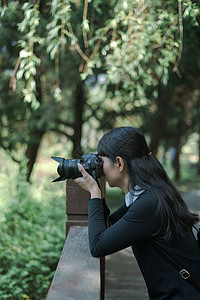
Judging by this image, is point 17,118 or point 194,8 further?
point 17,118

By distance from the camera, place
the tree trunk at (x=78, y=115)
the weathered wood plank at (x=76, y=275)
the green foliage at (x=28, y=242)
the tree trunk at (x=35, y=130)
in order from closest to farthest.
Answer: the weathered wood plank at (x=76, y=275)
the green foliage at (x=28, y=242)
the tree trunk at (x=35, y=130)
the tree trunk at (x=78, y=115)

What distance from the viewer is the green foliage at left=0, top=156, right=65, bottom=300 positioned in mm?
3260

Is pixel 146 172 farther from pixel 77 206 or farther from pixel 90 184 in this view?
pixel 77 206

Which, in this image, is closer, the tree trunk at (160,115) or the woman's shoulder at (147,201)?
the woman's shoulder at (147,201)

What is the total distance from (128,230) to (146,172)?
31 cm

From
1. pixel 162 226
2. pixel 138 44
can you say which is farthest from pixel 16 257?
pixel 138 44

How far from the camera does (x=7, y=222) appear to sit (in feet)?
13.2

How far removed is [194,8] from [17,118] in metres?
7.21

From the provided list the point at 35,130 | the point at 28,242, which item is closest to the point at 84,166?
the point at 28,242

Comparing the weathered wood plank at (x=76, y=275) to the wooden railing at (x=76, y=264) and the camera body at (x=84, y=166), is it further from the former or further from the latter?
the camera body at (x=84, y=166)

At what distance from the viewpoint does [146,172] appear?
1.73 metres

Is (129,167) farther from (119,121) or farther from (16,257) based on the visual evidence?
(119,121)

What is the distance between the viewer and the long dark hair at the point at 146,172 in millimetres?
1652

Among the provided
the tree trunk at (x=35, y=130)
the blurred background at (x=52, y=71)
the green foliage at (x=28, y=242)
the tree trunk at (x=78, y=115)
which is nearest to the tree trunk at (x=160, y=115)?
the blurred background at (x=52, y=71)
